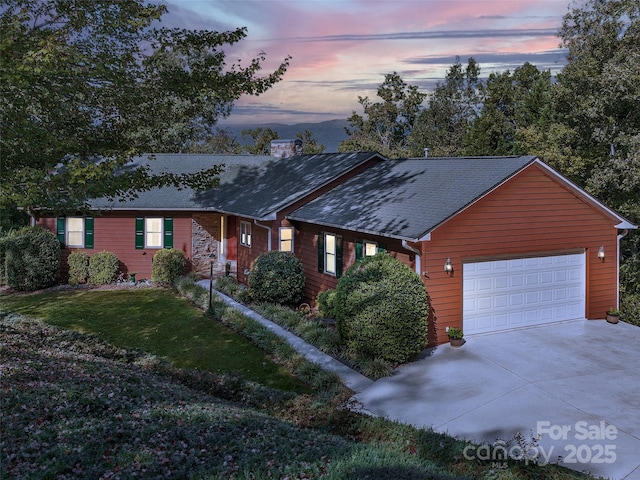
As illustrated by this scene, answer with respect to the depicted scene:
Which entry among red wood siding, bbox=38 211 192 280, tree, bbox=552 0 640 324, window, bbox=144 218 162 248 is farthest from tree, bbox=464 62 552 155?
red wood siding, bbox=38 211 192 280

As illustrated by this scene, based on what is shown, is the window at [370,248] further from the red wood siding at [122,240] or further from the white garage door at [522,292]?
the red wood siding at [122,240]

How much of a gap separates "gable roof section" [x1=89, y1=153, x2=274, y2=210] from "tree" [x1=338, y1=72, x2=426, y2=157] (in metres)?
21.1

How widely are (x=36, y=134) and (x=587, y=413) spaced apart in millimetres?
10139

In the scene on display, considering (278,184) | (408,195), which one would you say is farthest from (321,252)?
(278,184)

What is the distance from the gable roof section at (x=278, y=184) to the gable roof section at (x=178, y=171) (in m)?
0.46

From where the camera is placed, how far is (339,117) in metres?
48.7

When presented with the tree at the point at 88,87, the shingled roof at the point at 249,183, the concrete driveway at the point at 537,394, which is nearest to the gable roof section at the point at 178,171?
the shingled roof at the point at 249,183

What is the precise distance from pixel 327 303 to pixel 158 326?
4.82 meters

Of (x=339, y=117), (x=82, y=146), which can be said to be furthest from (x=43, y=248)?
(x=339, y=117)

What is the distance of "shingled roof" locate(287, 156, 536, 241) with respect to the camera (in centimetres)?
1182

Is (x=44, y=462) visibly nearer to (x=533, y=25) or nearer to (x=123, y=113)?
(x=123, y=113)

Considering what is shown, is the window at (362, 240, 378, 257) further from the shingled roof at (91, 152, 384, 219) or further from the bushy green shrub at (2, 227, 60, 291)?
the bushy green shrub at (2, 227, 60, 291)

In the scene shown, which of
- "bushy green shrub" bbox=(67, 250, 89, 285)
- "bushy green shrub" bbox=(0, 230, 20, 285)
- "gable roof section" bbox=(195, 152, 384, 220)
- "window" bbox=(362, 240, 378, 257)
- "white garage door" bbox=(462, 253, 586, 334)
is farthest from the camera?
"bushy green shrub" bbox=(67, 250, 89, 285)

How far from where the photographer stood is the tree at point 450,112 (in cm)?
4297
